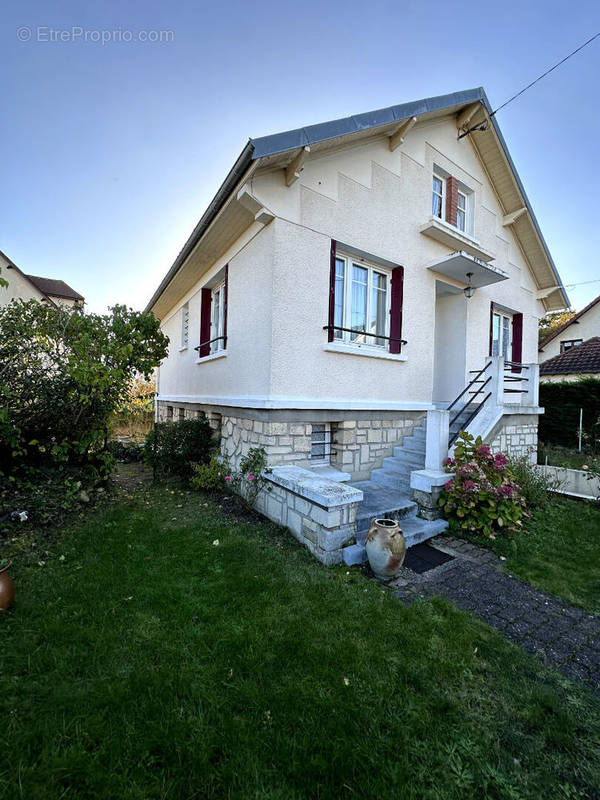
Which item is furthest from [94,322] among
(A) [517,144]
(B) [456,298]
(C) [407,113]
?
(A) [517,144]

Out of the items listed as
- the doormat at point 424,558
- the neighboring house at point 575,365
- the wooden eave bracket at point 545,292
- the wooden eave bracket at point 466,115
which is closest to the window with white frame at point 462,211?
the wooden eave bracket at point 466,115

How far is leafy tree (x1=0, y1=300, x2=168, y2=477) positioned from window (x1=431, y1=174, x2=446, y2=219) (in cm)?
635

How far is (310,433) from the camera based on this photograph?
213 inches

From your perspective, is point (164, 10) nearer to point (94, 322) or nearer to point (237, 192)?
point (237, 192)

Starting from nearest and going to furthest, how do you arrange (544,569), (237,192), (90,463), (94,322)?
(544,569) → (237,192) → (94,322) → (90,463)

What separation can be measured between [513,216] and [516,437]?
567 cm

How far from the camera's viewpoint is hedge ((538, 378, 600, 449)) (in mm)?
10719

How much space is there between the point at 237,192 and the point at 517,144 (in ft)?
25.5

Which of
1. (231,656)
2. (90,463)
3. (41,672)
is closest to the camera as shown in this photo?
(41,672)

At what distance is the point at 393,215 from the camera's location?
6.25 metres

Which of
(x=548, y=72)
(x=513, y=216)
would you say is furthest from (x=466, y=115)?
(x=513, y=216)

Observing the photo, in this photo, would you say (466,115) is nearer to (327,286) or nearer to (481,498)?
(327,286)

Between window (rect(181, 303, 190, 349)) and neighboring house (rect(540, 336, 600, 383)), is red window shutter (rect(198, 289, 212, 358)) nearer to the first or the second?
window (rect(181, 303, 190, 349))

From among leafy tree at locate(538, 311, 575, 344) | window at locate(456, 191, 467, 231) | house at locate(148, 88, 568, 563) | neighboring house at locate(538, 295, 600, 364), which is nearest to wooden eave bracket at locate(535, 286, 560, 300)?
house at locate(148, 88, 568, 563)
